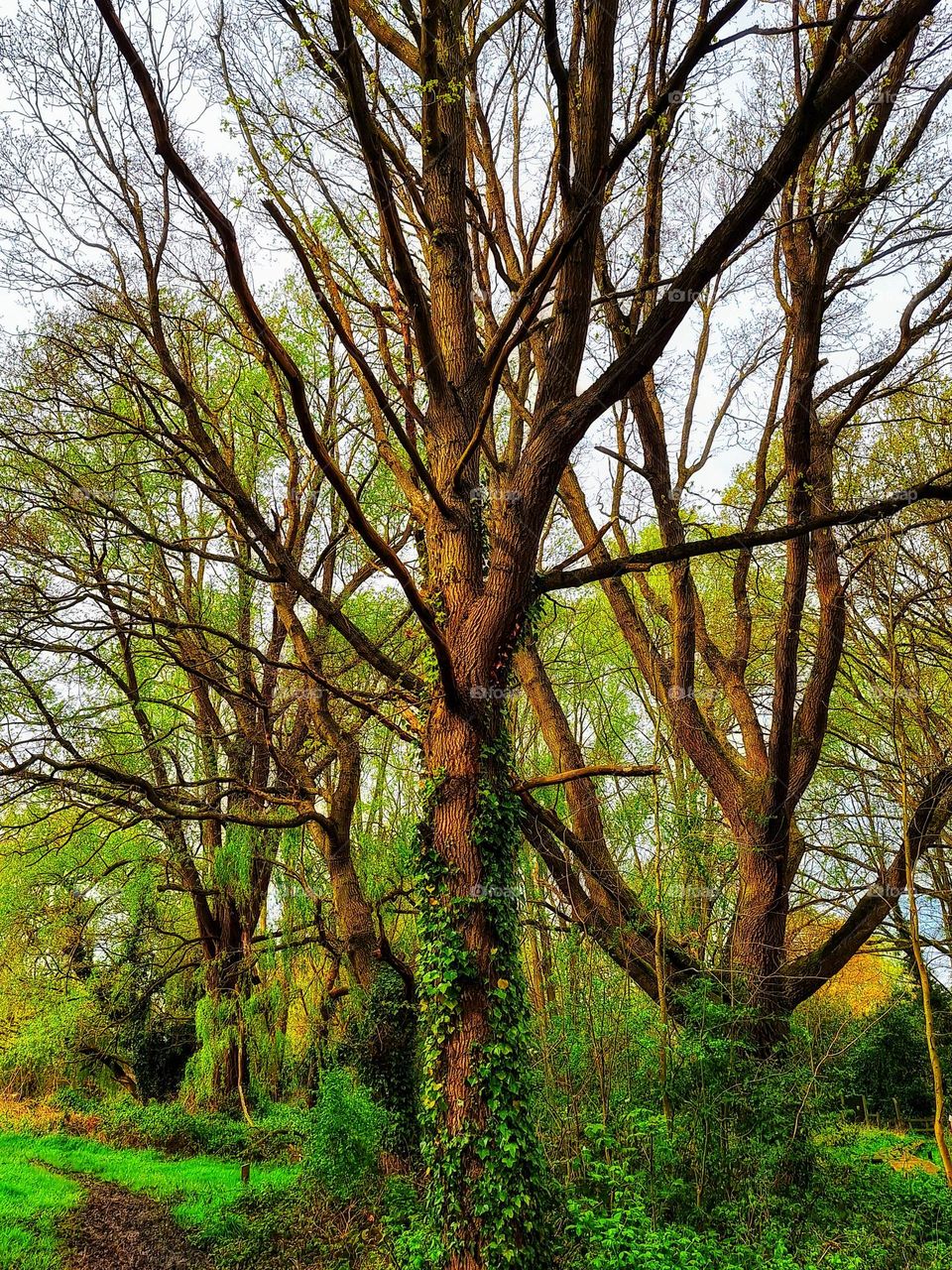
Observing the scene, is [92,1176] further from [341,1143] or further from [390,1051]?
[341,1143]

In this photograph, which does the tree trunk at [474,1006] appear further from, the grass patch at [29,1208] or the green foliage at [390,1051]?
the grass patch at [29,1208]

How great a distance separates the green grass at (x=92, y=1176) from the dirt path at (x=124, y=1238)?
12 centimetres

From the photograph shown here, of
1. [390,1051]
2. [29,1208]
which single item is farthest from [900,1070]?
[29,1208]

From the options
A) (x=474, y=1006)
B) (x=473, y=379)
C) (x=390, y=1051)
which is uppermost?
(x=473, y=379)

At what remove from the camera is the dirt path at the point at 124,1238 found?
19.5 feet

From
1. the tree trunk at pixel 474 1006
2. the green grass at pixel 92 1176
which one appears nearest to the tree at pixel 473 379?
the tree trunk at pixel 474 1006

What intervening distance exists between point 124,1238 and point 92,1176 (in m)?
1.94

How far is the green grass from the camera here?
19.4 feet

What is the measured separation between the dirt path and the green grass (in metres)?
0.12

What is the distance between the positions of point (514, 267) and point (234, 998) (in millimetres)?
9536

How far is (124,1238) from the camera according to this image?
6.38 metres

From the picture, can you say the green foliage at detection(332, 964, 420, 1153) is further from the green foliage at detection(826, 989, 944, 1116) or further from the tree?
the green foliage at detection(826, 989, 944, 1116)

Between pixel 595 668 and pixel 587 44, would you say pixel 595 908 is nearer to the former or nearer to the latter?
pixel 595 668

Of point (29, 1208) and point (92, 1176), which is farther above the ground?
point (29, 1208)
